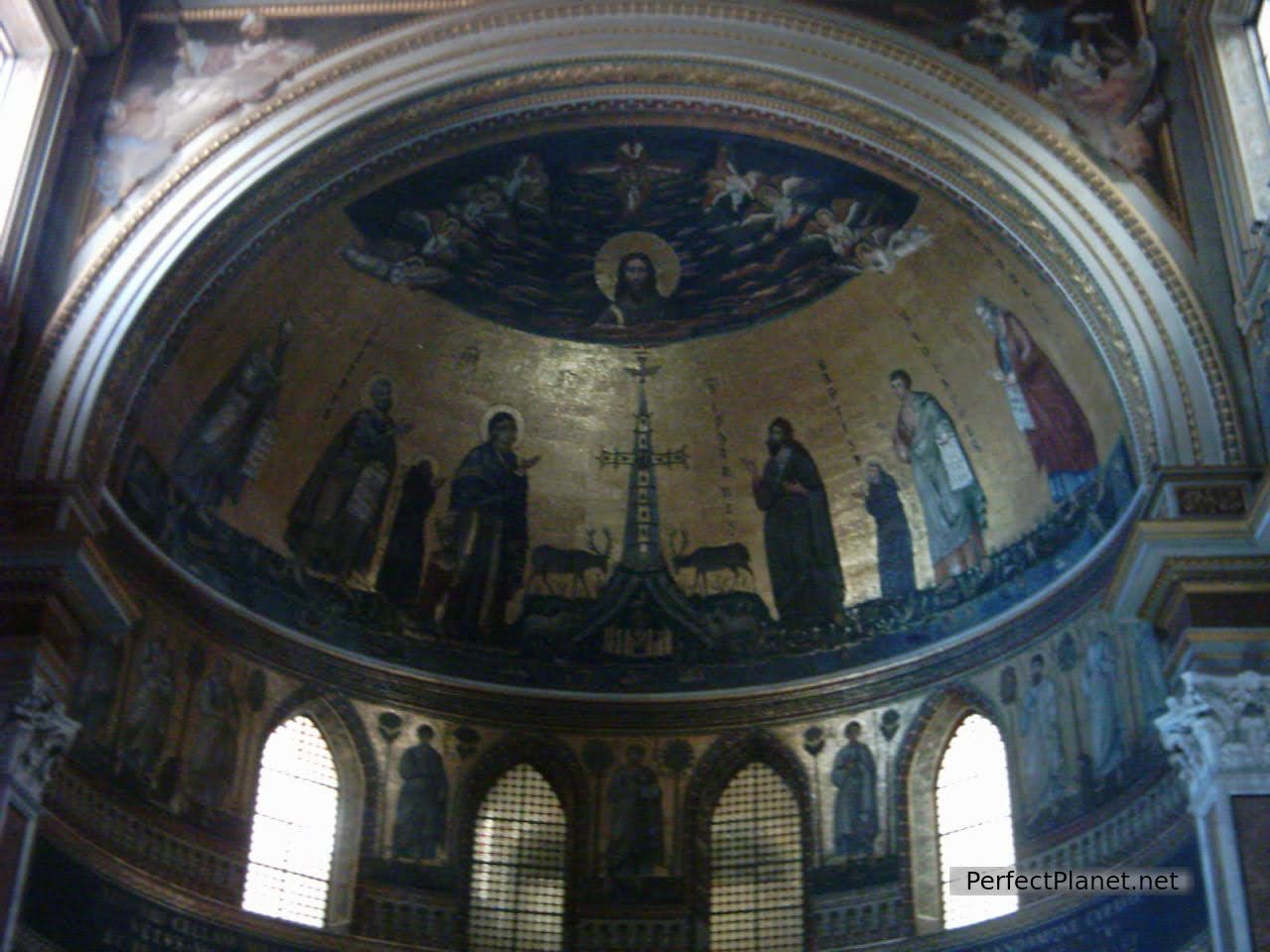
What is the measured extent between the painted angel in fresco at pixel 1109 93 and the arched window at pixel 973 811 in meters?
6.75

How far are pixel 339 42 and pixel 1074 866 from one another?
39.7 ft

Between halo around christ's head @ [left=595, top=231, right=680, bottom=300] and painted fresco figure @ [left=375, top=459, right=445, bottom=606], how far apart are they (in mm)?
3257

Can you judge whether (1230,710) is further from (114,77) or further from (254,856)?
(114,77)

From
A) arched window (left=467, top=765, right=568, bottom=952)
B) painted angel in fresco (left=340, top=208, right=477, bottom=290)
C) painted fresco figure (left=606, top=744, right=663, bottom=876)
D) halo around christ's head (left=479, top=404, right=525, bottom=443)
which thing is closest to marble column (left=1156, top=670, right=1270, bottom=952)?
painted fresco figure (left=606, top=744, right=663, bottom=876)

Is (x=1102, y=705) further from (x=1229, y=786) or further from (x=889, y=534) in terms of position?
(x=889, y=534)

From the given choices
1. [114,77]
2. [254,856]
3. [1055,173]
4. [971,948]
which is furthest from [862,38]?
[254,856]

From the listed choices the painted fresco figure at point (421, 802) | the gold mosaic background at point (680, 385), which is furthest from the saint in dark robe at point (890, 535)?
the painted fresco figure at point (421, 802)

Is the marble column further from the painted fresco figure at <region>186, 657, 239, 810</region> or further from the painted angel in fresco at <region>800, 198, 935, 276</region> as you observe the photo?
the painted fresco figure at <region>186, 657, 239, 810</region>

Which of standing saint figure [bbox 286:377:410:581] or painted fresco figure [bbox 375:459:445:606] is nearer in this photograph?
standing saint figure [bbox 286:377:410:581]

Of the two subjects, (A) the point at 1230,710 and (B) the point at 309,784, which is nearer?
(A) the point at 1230,710

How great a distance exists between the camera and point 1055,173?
2042 cm

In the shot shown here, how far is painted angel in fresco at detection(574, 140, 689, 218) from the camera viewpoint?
74.8 feet

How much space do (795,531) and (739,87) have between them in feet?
19.3

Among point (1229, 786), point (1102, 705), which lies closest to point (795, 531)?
point (1102, 705)
